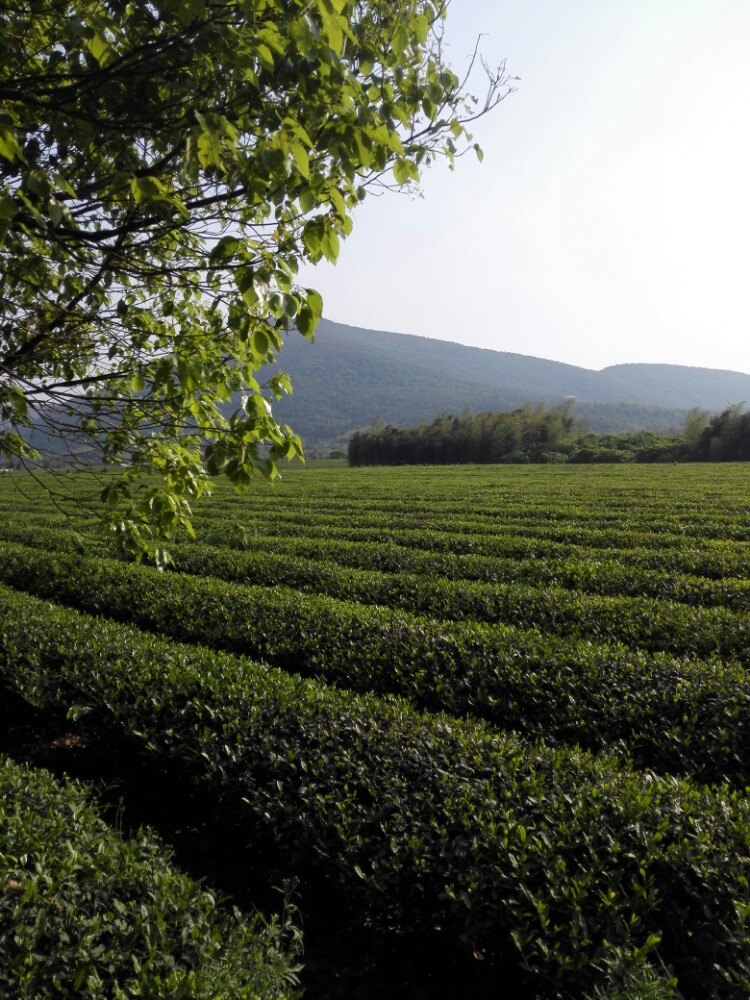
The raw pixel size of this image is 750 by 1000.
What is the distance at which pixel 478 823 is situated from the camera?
4.20m

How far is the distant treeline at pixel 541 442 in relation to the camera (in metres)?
69.9

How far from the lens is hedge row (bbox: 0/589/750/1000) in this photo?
138 inches

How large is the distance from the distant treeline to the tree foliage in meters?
74.3

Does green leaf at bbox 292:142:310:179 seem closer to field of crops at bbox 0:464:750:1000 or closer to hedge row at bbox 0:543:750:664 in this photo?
field of crops at bbox 0:464:750:1000

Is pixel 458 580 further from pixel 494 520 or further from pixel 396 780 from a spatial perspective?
pixel 494 520

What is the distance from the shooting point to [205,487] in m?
5.07

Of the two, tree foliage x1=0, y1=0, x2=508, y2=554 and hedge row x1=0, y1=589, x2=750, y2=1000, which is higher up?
tree foliage x1=0, y1=0, x2=508, y2=554

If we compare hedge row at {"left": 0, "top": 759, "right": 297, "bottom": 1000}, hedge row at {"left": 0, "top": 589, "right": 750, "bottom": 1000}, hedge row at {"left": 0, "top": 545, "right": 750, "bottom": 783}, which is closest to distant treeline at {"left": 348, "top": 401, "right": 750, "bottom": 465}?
hedge row at {"left": 0, "top": 545, "right": 750, "bottom": 783}

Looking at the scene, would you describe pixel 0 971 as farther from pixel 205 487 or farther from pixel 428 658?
pixel 428 658

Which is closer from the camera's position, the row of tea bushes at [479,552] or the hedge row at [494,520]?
the row of tea bushes at [479,552]

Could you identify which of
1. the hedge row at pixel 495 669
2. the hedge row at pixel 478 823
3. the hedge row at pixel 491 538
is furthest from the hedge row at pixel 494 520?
the hedge row at pixel 478 823

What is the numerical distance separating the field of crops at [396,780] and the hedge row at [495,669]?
0.04m

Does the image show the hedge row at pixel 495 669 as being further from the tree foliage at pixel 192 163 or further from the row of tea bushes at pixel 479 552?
the tree foliage at pixel 192 163

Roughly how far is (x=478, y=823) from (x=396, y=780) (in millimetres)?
781
